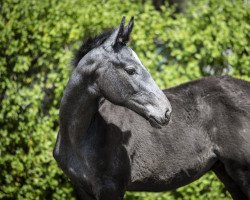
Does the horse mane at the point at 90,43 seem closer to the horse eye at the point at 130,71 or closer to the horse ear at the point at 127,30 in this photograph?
the horse ear at the point at 127,30

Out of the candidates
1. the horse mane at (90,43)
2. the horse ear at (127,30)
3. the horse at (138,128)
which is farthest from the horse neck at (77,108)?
the horse ear at (127,30)

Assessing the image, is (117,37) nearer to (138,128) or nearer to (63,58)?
(138,128)

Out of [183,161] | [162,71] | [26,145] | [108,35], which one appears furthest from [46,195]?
[108,35]

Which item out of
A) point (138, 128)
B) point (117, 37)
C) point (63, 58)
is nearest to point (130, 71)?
point (117, 37)

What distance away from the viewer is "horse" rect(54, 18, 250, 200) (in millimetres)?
3395

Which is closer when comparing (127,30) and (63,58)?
(127,30)

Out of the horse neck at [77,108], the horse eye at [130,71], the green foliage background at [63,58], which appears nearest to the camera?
the horse eye at [130,71]

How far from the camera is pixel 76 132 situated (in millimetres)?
3621

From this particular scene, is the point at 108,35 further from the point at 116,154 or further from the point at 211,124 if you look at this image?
the point at 211,124

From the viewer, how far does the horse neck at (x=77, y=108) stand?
352cm

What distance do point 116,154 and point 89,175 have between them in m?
0.25

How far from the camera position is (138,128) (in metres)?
3.92

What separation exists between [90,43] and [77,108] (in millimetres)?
496

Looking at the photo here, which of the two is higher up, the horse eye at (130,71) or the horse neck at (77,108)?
the horse eye at (130,71)
